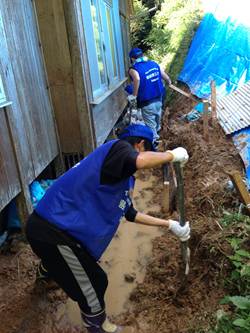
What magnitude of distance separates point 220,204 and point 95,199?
222cm

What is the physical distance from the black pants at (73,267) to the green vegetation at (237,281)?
2.85 ft

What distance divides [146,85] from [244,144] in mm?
2591

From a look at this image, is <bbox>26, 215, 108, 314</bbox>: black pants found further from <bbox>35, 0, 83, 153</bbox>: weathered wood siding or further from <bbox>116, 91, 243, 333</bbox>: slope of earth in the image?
<bbox>35, 0, 83, 153</bbox>: weathered wood siding

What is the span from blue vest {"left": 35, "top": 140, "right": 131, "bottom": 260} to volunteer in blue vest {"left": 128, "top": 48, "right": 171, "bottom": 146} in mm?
4838

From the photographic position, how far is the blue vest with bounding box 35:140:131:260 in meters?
2.28

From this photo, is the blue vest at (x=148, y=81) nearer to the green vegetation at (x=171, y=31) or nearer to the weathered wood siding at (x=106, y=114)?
the weathered wood siding at (x=106, y=114)

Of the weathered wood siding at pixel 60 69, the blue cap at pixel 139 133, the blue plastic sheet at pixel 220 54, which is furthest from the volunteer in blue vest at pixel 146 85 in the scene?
the blue cap at pixel 139 133

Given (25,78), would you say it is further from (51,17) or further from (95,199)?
(95,199)

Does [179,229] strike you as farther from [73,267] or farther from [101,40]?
[101,40]

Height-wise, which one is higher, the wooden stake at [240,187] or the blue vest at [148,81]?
the blue vest at [148,81]

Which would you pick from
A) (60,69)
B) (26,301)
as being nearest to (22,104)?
(60,69)

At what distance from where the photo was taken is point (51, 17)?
15.1ft

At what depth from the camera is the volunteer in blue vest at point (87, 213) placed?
2.25 meters

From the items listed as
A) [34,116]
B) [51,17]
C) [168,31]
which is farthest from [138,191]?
[168,31]
